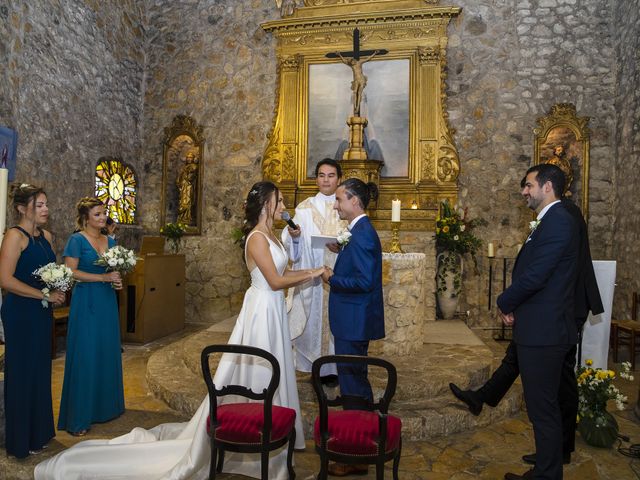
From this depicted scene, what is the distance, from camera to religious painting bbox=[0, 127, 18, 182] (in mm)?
5723

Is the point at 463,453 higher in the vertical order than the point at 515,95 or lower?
lower

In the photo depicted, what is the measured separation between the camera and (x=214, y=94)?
29.2ft

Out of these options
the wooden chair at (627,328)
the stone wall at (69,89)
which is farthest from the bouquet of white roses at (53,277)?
the wooden chair at (627,328)

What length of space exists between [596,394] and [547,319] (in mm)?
1505

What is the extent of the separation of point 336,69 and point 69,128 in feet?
13.9

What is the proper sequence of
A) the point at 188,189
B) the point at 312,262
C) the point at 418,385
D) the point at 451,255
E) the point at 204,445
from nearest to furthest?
the point at 204,445
the point at 418,385
the point at 312,262
the point at 451,255
the point at 188,189

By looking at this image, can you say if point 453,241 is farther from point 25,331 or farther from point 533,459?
point 25,331

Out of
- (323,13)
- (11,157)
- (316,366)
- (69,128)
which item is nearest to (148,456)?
(316,366)

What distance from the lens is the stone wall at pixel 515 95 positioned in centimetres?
758

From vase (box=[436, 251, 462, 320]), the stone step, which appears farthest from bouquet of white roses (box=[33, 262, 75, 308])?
vase (box=[436, 251, 462, 320])

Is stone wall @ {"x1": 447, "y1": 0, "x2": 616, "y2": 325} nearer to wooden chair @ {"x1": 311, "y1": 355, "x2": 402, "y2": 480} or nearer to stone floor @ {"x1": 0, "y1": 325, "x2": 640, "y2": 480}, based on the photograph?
stone floor @ {"x1": 0, "y1": 325, "x2": 640, "y2": 480}

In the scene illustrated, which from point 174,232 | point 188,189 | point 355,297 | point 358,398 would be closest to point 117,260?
point 355,297

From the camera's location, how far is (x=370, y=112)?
26.9 ft

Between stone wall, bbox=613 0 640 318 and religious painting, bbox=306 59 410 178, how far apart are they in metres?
3.07
